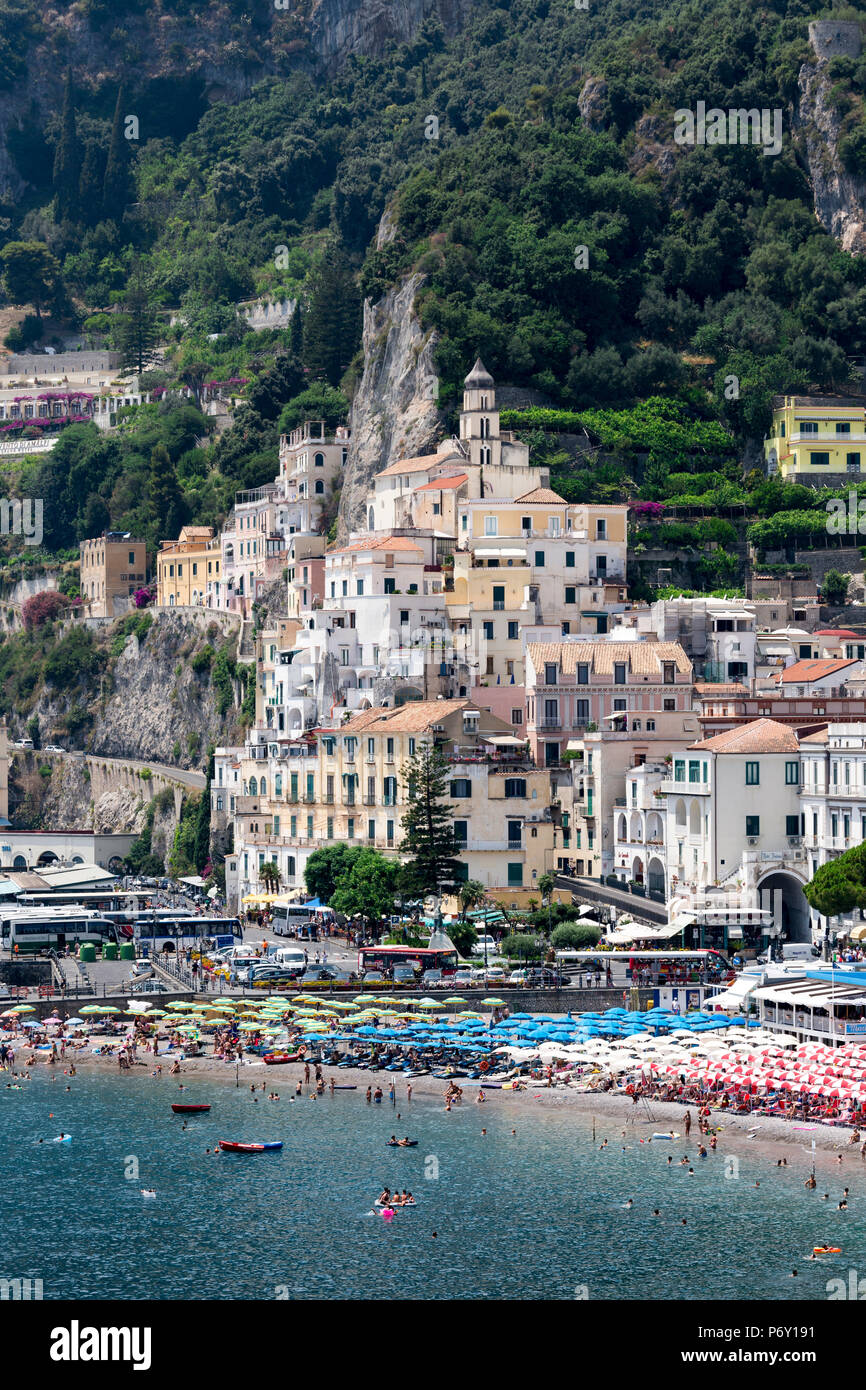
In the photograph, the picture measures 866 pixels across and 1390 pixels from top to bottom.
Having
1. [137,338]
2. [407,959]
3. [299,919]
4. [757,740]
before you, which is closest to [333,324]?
[137,338]

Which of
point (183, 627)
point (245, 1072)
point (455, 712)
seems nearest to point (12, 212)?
point (183, 627)

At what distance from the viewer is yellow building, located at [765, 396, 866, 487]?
110875 mm

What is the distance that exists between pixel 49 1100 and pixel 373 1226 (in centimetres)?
1659

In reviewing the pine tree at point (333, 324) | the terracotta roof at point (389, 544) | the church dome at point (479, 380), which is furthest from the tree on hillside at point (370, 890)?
the pine tree at point (333, 324)

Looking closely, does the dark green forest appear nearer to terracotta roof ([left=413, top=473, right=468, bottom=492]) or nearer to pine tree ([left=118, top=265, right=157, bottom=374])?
pine tree ([left=118, top=265, right=157, bottom=374])

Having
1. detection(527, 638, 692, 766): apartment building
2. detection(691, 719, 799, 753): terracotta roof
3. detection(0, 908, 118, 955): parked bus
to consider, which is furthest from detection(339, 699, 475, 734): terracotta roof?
detection(0, 908, 118, 955): parked bus

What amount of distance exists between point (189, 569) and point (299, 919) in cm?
5039

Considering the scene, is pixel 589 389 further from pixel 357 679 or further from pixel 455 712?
pixel 455 712

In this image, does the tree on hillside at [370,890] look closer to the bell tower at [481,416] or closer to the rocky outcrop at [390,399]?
the bell tower at [481,416]

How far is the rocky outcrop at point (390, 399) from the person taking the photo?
376ft

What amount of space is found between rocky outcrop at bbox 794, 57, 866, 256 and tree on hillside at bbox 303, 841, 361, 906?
5002 cm

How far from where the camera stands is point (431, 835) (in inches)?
3228

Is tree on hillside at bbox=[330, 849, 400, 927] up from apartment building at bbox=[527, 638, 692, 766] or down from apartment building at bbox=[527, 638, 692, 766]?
down

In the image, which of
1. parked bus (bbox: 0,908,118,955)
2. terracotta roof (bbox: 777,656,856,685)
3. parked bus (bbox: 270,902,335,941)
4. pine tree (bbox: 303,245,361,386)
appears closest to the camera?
parked bus (bbox: 0,908,118,955)
